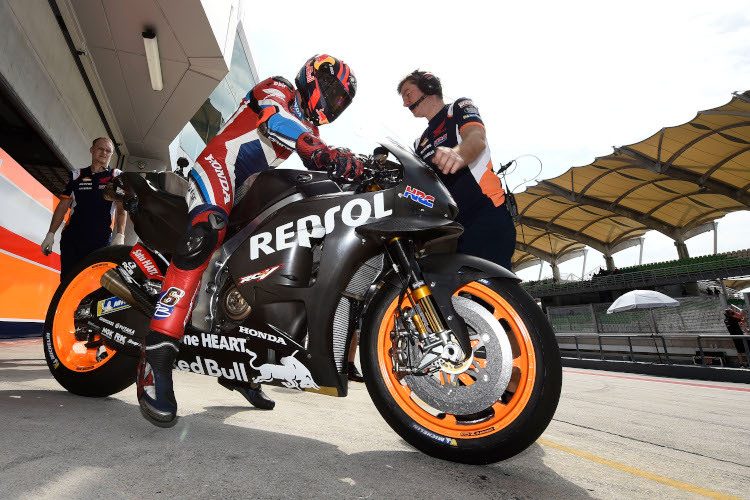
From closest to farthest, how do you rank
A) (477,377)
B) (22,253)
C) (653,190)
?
(477,377), (22,253), (653,190)

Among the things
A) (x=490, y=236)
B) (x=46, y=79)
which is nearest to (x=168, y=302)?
(x=490, y=236)

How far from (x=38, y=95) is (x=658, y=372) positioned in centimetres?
1371

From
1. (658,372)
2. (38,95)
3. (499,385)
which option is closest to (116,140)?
(38,95)

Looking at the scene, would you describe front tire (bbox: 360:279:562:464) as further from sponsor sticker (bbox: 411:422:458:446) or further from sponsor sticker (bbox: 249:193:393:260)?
sponsor sticker (bbox: 249:193:393:260)

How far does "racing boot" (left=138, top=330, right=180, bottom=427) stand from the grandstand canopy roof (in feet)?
88.2

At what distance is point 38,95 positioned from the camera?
6.73 meters

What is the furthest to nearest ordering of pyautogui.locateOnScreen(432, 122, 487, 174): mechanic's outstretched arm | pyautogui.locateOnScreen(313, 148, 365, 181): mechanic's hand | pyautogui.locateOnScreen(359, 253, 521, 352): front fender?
pyautogui.locateOnScreen(432, 122, 487, 174): mechanic's outstretched arm < pyautogui.locateOnScreen(313, 148, 365, 181): mechanic's hand < pyautogui.locateOnScreen(359, 253, 521, 352): front fender

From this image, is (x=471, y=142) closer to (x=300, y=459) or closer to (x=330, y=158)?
(x=330, y=158)

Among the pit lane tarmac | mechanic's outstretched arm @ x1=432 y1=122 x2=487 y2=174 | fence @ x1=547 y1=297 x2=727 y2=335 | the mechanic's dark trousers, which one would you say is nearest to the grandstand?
fence @ x1=547 y1=297 x2=727 y2=335

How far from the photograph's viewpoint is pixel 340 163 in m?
1.67

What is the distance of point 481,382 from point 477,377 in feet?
0.09

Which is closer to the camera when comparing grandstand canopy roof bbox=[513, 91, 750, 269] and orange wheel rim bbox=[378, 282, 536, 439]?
orange wheel rim bbox=[378, 282, 536, 439]

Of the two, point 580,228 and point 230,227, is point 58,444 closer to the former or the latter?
point 230,227

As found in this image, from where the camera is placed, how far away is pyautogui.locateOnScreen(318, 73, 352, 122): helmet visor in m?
2.11
